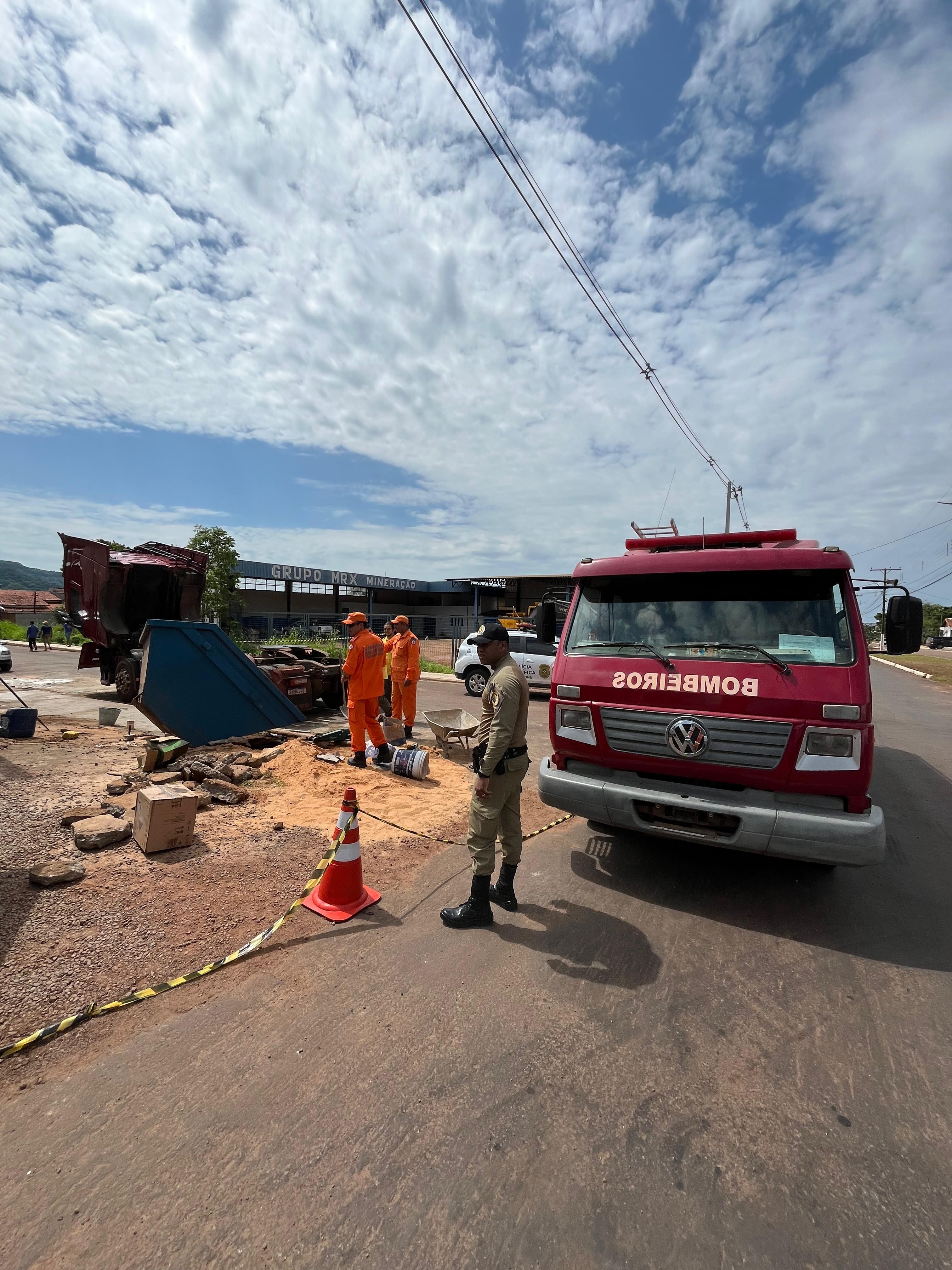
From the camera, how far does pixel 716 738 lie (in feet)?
11.4

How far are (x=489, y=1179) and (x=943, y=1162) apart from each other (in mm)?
1549

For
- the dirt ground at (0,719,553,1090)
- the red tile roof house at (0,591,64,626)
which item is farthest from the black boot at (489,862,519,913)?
the red tile roof house at (0,591,64,626)

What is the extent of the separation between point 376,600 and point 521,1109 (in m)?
47.6

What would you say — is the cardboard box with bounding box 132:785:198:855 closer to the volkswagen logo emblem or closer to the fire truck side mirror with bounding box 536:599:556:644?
the fire truck side mirror with bounding box 536:599:556:644

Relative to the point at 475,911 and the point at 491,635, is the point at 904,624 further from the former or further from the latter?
the point at 475,911

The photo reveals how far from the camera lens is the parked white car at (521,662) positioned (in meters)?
13.7

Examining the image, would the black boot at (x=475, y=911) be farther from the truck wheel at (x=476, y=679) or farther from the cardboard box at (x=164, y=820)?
the truck wheel at (x=476, y=679)

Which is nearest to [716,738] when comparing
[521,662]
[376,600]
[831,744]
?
[831,744]

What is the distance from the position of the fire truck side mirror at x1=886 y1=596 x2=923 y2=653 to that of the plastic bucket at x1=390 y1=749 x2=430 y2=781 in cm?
448

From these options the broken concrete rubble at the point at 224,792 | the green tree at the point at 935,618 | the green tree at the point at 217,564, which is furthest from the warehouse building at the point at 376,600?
the green tree at the point at 935,618

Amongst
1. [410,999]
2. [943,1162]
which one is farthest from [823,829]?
[410,999]

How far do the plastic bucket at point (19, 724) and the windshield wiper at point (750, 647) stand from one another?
8.04 meters

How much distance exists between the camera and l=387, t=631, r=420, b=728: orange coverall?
860 centimetres

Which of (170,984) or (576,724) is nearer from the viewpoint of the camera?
(170,984)
